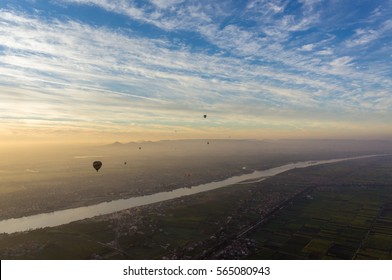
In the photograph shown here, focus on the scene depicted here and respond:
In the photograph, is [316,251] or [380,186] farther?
[380,186]

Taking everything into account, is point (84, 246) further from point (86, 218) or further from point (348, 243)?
point (348, 243)

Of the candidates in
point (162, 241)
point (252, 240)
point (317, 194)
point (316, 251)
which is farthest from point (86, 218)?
point (317, 194)

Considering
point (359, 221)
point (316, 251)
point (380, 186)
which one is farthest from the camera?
point (380, 186)

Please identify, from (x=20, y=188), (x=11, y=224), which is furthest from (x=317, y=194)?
(x=20, y=188)
